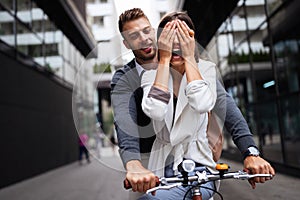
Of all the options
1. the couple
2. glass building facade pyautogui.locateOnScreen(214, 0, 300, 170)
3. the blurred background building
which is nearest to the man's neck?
the couple

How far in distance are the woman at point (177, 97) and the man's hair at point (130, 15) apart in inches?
3.1

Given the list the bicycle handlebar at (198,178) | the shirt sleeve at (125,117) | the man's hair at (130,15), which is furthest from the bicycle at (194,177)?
the man's hair at (130,15)

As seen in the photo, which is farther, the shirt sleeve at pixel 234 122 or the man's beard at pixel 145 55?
the shirt sleeve at pixel 234 122

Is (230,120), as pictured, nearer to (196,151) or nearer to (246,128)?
(246,128)

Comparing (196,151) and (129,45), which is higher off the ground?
(129,45)

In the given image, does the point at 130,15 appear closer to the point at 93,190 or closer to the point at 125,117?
the point at 125,117

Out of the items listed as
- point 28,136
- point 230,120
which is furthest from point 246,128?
point 28,136

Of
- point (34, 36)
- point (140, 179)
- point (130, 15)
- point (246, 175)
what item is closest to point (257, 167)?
point (246, 175)

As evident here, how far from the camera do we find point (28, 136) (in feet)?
31.9

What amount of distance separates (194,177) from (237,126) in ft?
0.90

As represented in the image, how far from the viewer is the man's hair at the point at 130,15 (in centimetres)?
114

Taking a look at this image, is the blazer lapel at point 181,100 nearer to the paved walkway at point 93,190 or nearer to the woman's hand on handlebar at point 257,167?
the woman's hand on handlebar at point 257,167

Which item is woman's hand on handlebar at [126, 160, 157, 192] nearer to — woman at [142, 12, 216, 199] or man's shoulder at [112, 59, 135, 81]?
woman at [142, 12, 216, 199]

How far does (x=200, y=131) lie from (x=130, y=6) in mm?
507
